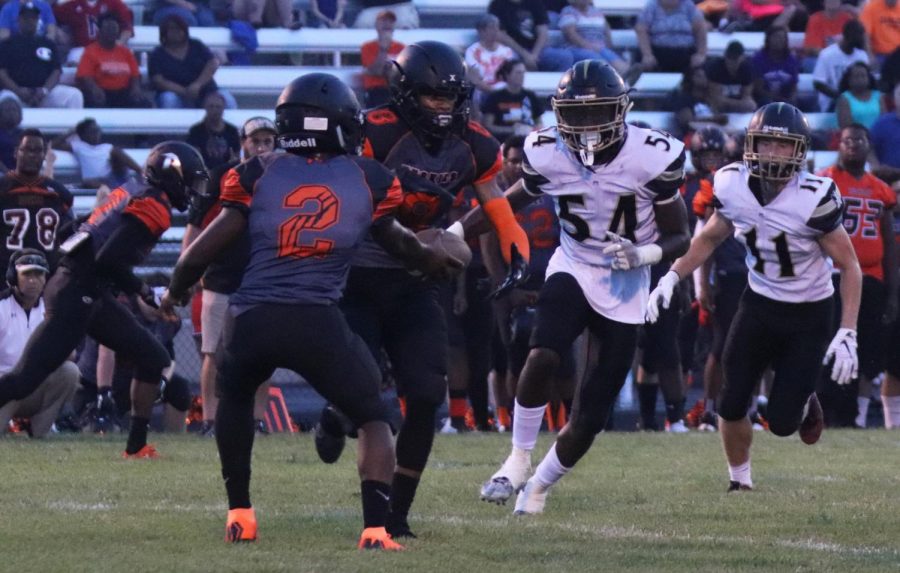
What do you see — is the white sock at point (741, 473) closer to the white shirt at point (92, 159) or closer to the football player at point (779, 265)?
the football player at point (779, 265)

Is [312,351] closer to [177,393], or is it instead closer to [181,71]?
[177,393]

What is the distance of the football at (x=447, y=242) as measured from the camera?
16.9 ft

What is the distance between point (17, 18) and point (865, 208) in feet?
20.3

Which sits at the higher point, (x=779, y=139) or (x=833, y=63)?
(x=779, y=139)

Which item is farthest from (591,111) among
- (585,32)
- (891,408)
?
(585,32)

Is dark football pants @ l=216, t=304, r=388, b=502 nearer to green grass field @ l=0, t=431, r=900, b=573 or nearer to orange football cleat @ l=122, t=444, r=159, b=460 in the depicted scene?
green grass field @ l=0, t=431, r=900, b=573

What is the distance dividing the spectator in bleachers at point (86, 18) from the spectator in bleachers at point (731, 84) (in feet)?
15.7

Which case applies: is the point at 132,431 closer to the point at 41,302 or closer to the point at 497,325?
the point at 41,302

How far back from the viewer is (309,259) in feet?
15.7

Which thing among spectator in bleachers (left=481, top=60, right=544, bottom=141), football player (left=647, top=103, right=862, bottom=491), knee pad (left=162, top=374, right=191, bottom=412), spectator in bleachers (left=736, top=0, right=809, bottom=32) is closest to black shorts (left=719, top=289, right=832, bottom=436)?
football player (left=647, top=103, right=862, bottom=491)

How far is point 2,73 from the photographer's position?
12250 mm

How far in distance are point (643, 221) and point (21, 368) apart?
352cm

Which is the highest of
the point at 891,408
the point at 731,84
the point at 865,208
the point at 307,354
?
the point at 307,354

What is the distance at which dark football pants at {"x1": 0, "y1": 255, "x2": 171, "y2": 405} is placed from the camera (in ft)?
26.1
